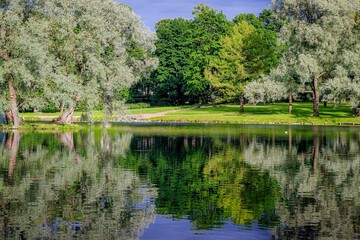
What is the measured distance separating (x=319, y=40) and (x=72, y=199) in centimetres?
6343

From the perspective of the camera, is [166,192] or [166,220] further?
[166,192]

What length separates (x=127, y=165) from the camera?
2916cm

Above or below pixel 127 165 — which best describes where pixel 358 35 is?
above

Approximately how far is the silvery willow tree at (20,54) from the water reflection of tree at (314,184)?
24.8m

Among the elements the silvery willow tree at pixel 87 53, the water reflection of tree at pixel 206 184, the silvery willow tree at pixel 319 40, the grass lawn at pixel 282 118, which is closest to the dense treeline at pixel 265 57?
the silvery willow tree at pixel 319 40

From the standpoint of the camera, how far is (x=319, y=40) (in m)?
75.8

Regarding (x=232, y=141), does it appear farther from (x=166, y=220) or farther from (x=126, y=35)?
(x=166, y=220)

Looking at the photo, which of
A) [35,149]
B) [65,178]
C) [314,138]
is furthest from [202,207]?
[314,138]

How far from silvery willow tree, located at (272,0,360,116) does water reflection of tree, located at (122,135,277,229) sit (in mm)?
37623

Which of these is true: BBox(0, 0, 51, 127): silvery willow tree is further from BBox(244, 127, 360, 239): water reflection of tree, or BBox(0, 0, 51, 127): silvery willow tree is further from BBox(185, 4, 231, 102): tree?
BBox(185, 4, 231, 102): tree

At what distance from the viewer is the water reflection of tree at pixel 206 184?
688 inches

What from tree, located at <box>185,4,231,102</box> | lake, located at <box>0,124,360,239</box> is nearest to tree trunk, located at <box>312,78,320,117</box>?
tree, located at <box>185,4,231,102</box>

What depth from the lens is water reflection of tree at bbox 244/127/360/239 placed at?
1555 cm

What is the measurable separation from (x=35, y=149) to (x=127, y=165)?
417 inches
